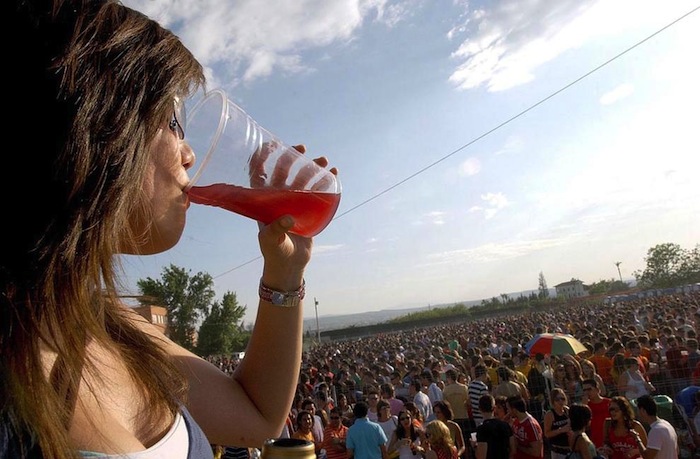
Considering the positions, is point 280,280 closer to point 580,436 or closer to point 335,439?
point 580,436

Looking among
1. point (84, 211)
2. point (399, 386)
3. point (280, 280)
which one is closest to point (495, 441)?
point (280, 280)

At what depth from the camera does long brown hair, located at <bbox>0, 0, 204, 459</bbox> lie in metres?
0.71

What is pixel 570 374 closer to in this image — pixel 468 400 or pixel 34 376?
pixel 468 400

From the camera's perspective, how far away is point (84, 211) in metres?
0.76

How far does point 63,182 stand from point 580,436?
648 centimetres

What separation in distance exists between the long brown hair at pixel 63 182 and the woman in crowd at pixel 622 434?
6522 millimetres

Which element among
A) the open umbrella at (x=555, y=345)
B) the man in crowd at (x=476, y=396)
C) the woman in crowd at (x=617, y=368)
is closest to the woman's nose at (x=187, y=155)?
the man in crowd at (x=476, y=396)

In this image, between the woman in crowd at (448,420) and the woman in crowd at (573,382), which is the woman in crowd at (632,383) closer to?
the woman in crowd at (573,382)

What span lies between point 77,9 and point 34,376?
56 cm

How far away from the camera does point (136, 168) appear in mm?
844

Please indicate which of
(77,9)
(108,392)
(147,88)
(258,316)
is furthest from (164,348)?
(77,9)

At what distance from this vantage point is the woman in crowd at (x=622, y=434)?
5.81 meters

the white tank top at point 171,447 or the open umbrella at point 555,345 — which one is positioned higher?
the white tank top at point 171,447

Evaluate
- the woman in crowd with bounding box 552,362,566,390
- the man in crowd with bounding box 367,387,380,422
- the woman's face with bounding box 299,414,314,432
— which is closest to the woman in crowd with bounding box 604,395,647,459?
the woman in crowd with bounding box 552,362,566,390
